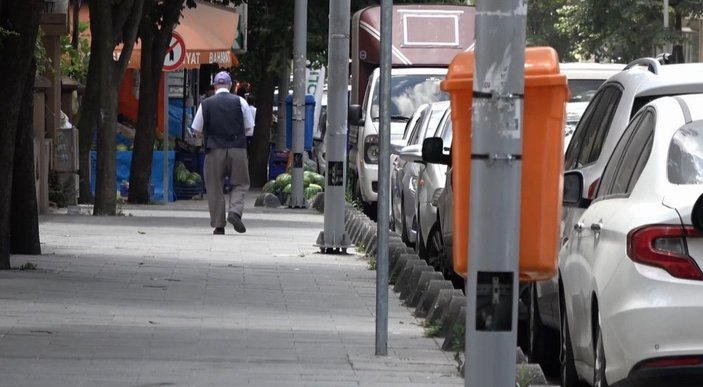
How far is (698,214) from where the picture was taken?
20.3 feet

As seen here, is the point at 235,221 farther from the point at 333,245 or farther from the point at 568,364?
the point at 568,364

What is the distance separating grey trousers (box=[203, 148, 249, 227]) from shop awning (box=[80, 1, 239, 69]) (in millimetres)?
10260

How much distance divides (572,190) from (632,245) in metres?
1.31

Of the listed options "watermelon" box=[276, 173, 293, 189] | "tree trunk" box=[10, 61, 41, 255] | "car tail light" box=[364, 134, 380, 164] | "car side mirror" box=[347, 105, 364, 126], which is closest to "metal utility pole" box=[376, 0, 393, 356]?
"tree trunk" box=[10, 61, 41, 255]

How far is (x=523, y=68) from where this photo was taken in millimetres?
4844

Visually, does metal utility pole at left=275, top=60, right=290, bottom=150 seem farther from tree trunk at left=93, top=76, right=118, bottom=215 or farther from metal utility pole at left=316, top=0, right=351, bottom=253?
metal utility pole at left=316, top=0, right=351, bottom=253

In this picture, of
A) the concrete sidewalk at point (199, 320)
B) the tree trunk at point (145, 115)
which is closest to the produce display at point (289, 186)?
the tree trunk at point (145, 115)

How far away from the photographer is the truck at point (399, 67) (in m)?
23.2

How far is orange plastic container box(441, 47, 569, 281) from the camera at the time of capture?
16.0ft

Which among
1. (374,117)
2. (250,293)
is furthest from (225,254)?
(374,117)

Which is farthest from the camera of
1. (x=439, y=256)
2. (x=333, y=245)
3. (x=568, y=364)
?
(x=333, y=245)

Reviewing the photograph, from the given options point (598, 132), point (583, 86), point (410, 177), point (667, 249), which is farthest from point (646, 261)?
point (410, 177)

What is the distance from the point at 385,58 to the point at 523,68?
4.22m

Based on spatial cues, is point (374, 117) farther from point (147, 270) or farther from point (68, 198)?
point (147, 270)
